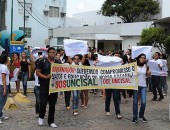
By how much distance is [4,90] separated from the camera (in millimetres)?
8766

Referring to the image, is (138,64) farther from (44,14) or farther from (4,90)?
(44,14)

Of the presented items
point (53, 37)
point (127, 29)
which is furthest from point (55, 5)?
point (127, 29)

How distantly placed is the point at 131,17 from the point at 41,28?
14914 mm

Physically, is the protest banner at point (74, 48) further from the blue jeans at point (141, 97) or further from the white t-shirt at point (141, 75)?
Result: the blue jeans at point (141, 97)

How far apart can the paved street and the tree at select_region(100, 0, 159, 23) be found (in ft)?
113

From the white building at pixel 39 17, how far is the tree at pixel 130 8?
10816 mm

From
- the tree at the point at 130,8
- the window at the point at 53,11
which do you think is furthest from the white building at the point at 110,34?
the window at the point at 53,11

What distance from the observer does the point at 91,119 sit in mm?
9609

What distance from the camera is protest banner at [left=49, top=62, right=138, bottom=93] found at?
9328 mm

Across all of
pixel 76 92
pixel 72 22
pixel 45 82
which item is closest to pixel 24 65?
pixel 76 92

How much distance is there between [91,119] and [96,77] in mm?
1143

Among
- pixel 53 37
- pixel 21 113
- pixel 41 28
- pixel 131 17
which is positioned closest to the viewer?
pixel 21 113

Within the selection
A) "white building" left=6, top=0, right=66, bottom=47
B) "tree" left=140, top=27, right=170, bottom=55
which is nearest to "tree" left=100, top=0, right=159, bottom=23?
"white building" left=6, top=0, right=66, bottom=47

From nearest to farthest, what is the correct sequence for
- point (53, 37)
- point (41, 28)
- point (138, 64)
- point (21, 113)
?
point (138, 64) → point (21, 113) → point (53, 37) → point (41, 28)
